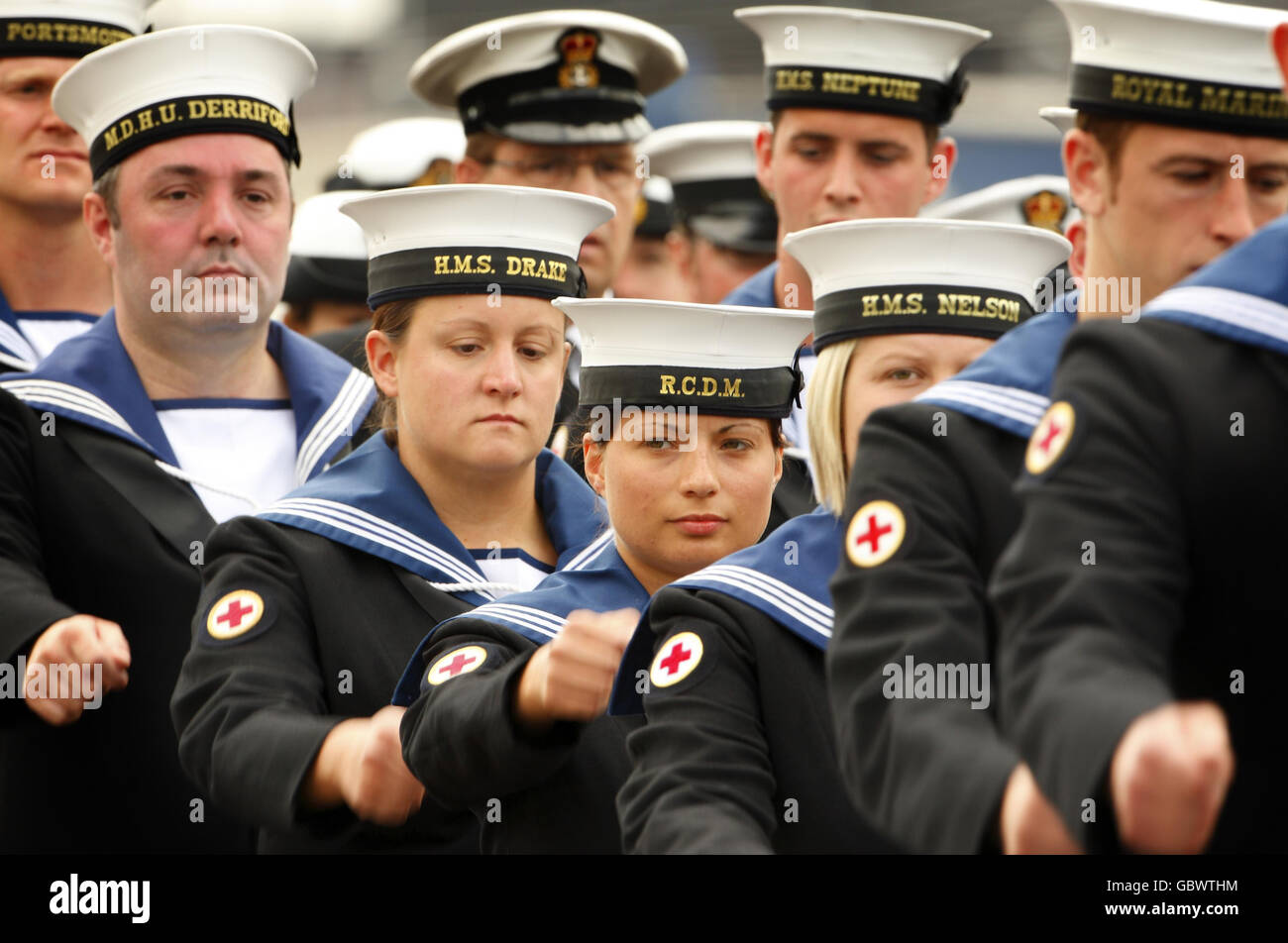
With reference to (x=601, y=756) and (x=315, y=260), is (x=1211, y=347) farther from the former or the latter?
Answer: (x=315, y=260)

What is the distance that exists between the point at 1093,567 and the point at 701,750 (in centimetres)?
123

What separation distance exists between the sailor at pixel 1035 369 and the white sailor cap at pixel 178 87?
101 inches

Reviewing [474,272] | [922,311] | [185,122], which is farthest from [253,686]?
[185,122]

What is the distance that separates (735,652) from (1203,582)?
130cm

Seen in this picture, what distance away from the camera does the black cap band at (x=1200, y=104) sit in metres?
2.83

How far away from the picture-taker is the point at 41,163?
567 centimetres

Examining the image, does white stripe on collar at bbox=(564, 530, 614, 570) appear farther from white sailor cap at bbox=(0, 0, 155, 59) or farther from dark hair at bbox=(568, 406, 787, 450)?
white sailor cap at bbox=(0, 0, 155, 59)

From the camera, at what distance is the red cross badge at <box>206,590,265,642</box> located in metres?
4.21

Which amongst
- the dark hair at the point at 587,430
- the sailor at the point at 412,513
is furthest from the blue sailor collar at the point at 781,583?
the sailor at the point at 412,513

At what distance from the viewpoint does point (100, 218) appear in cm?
520

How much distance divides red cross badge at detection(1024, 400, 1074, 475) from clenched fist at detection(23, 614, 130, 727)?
7.08 feet

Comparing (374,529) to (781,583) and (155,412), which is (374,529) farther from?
(781,583)

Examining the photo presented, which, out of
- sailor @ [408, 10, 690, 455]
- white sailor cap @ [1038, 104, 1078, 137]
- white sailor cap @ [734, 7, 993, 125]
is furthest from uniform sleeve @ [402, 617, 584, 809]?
sailor @ [408, 10, 690, 455]

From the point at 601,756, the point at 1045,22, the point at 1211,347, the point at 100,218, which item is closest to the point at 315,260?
the point at 100,218
